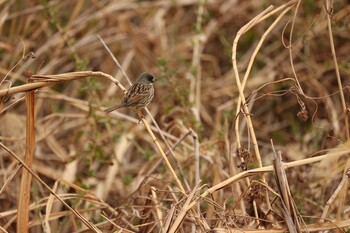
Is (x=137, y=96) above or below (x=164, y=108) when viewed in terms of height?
above

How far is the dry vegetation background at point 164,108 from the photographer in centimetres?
406

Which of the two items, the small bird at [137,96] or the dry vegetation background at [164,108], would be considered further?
the dry vegetation background at [164,108]

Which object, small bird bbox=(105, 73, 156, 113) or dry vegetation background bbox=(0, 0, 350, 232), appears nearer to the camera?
small bird bbox=(105, 73, 156, 113)

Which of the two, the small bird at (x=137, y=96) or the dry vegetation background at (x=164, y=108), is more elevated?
the small bird at (x=137, y=96)

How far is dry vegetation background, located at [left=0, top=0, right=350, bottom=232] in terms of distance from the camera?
13.3ft

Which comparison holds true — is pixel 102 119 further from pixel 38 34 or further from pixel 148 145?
pixel 38 34

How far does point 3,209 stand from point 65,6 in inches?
103

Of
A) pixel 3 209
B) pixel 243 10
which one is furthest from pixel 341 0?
pixel 3 209

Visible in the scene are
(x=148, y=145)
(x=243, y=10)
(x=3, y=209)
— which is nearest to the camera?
(x=3, y=209)

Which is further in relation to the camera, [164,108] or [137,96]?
[164,108]

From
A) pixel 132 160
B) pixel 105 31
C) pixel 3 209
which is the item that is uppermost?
pixel 105 31

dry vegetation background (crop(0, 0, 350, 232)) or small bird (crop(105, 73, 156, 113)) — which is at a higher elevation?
small bird (crop(105, 73, 156, 113))

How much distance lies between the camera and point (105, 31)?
6.59 m

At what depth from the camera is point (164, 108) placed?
15.2ft
